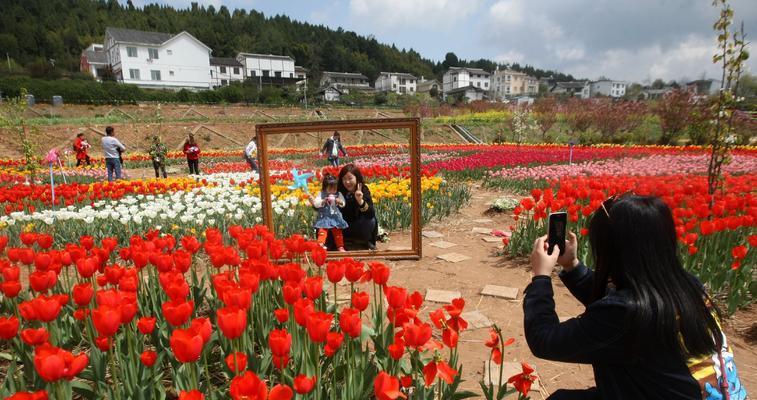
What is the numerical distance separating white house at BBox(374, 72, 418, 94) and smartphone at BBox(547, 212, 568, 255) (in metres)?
114

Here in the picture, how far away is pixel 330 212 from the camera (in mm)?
5062

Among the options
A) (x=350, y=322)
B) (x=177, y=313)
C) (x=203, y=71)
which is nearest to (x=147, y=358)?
(x=177, y=313)

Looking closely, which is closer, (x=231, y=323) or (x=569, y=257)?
(x=231, y=323)

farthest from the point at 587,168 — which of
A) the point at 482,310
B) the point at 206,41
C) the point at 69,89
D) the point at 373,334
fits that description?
the point at 206,41

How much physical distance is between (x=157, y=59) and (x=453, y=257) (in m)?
72.8

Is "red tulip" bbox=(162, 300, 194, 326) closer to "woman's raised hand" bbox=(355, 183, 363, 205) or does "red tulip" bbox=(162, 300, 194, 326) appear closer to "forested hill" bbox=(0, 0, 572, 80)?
"woman's raised hand" bbox=(355, 183, 363, 205)

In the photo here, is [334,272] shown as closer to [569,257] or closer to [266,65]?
[569,257]

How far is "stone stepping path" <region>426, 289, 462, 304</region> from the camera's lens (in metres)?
3.82

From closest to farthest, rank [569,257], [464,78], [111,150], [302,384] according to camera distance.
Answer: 1. [302,384]
2. [569,257]
3. [111,150]
4. [464,78]

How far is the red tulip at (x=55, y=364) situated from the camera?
4.13 feet

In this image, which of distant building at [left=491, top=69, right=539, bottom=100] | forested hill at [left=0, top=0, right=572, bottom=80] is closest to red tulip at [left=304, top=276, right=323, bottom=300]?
forested hill at [left=0, top=0, right=572, bottom=80]

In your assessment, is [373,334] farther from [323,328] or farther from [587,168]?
[587,168]

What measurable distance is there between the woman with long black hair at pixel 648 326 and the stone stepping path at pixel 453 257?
133 inches

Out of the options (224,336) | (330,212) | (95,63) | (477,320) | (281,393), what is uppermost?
(95,63)
